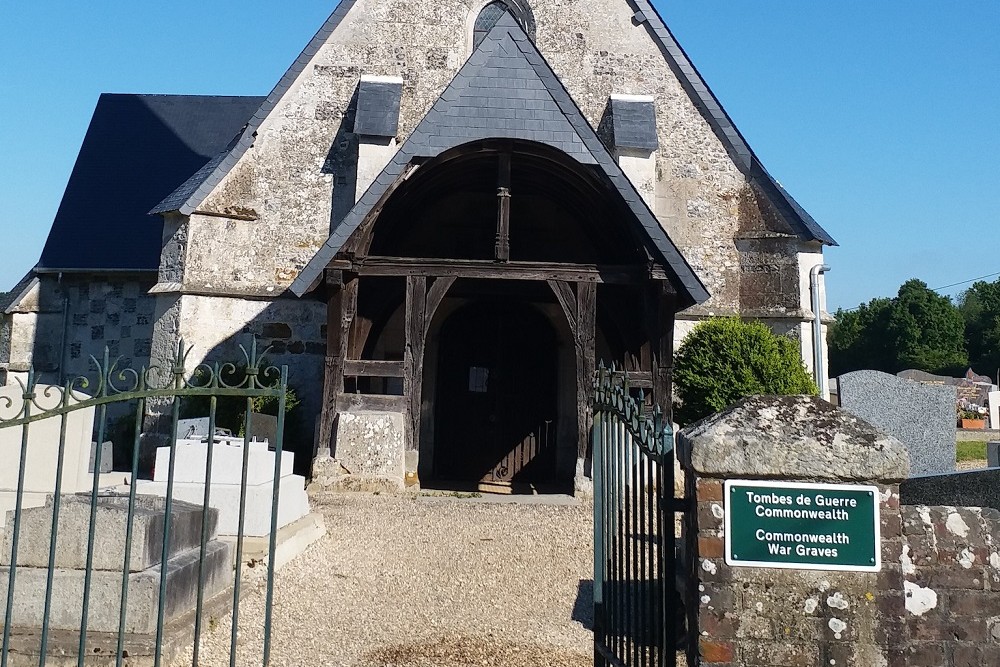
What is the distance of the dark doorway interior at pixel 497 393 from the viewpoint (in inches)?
476

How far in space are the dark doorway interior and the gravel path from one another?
3.84m

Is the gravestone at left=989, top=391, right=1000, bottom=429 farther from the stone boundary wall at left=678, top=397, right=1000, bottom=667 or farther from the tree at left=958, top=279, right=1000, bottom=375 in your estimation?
the stone boundary wall at left=678, top=397, right=1000, bottom=667

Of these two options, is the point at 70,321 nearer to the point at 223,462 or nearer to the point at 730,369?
the point at 223,462

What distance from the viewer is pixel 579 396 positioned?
971 centimetres

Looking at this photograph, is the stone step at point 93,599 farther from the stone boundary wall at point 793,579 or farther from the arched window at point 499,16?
the arched window at point 499,16

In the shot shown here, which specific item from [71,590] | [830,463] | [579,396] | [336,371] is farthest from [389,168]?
[830,463]

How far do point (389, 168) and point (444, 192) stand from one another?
2391mm

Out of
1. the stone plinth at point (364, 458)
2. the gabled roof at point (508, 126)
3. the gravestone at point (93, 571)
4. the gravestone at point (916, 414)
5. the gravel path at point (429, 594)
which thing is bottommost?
the gravel path at point (429, 594)

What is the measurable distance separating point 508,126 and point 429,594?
556cm

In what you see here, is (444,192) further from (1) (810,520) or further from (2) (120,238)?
(1) (810,520)

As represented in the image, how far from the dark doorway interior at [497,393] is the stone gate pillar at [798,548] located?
9.24 m

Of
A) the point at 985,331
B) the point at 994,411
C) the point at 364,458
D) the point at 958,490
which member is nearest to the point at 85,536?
the point at 364,458

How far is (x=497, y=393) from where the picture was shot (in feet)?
39.7

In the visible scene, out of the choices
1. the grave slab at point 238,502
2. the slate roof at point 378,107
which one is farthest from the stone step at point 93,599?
the slate roof at point 378,107
